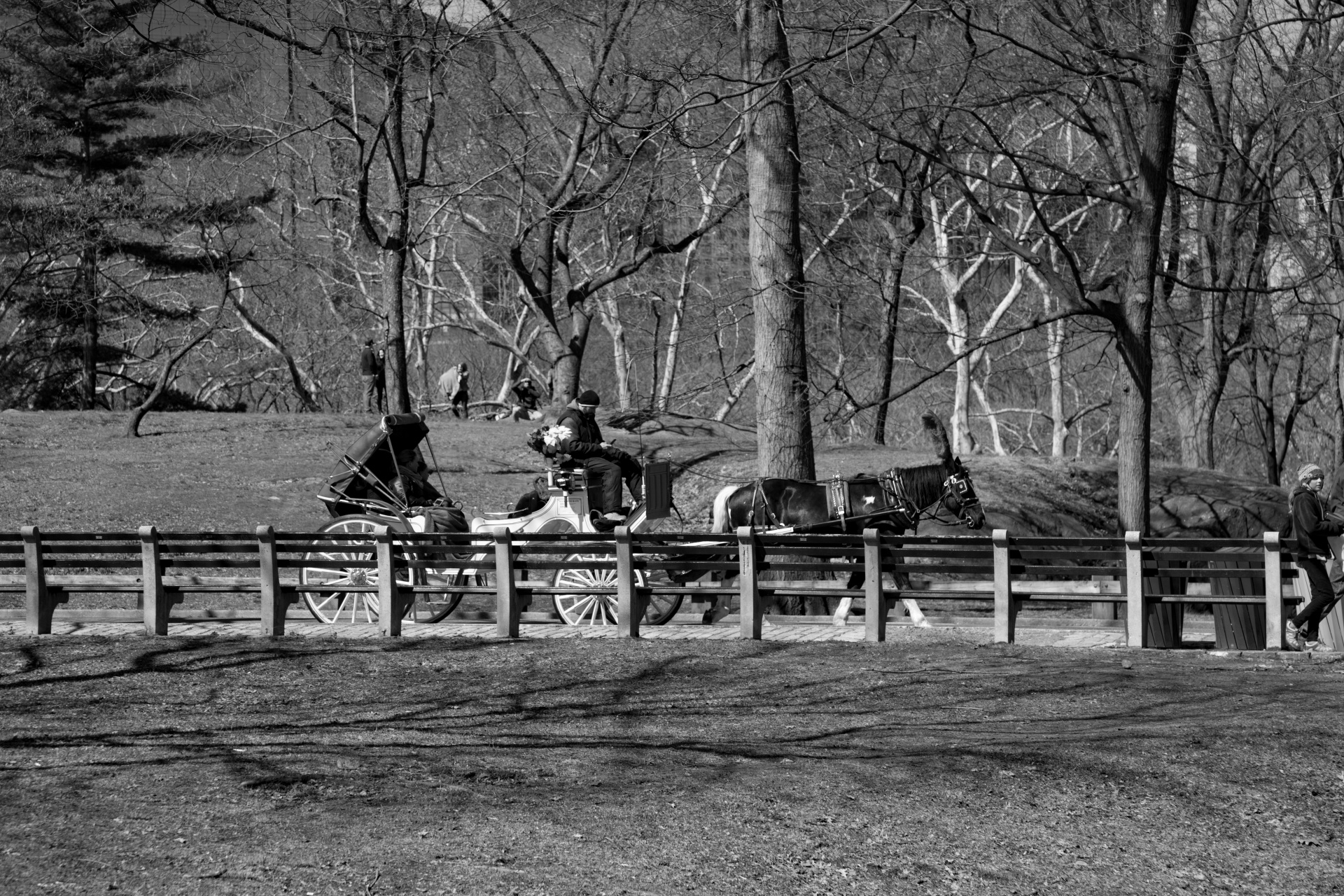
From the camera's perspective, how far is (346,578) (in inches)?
604

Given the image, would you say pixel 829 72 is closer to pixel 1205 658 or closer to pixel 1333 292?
pixel 1205 658

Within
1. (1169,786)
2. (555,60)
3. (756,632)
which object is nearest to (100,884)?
(1169,786)

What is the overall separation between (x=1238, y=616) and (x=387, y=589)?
7.70 meters

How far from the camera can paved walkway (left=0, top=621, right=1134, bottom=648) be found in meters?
13.7

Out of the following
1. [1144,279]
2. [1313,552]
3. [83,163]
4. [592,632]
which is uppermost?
[83,163]

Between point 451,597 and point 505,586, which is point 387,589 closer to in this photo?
point 505,586

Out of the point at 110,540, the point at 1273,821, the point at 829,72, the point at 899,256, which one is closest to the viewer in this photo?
the point at 1273,821

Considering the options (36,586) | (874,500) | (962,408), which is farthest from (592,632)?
(962,408)

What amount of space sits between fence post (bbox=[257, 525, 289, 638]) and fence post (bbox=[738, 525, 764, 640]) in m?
4.37

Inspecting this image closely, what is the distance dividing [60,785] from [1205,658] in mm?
8672

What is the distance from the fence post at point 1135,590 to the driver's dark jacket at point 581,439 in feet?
17.7

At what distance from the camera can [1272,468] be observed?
3081 cm

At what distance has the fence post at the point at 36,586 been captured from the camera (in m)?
14.8

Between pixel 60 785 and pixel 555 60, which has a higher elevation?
pixel 555 60
